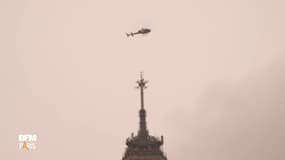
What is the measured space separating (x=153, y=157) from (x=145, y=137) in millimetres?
2334

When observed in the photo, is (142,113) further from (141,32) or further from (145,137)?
(141,32)

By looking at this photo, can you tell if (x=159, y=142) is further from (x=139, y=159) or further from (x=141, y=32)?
(x=141, y=32)

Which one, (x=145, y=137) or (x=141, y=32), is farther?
(x=141, y=32)

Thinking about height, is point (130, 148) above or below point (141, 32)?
below

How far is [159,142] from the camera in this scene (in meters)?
37.0

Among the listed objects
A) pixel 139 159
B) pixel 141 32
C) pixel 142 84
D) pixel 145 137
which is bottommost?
pixel 139 159

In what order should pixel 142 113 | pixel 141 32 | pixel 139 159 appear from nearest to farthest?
pixel 139 159
pixel 142 113
pixel 141 32

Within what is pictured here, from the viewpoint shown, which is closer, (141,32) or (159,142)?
(159,142)

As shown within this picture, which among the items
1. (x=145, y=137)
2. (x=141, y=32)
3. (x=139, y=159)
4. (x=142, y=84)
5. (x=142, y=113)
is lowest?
(x=139, y=159)

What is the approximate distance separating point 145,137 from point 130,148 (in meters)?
2.08

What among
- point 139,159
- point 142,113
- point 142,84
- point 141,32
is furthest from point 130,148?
point 141,32

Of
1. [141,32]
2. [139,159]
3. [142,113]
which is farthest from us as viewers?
[141,32]

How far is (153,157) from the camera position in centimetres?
3616

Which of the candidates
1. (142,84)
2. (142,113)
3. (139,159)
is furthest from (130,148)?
(142,84)
